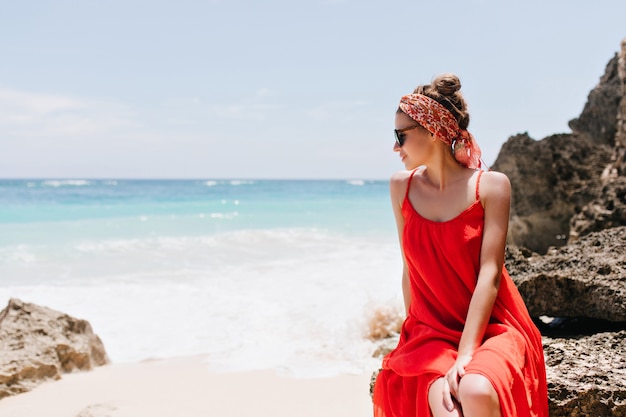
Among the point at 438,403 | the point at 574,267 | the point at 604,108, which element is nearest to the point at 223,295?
the point at 574,267

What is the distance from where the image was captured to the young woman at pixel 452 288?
7.28 ft

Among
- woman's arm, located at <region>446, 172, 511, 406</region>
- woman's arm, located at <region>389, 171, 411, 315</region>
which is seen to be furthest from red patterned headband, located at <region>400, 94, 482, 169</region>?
woman's arm, located at <region>389, 171, 411, 315</region>

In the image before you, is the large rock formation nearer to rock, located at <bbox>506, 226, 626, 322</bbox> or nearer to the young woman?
rock, located at <bbox>506, 226, 626, 322</bbox>

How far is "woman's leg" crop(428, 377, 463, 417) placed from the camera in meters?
2.13

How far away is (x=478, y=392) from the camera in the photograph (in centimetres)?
207

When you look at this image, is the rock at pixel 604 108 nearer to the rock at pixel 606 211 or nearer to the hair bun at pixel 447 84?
the rock at pixel 606 211

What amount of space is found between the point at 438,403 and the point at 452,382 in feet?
0.31

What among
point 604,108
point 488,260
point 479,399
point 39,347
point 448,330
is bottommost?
point 39,347

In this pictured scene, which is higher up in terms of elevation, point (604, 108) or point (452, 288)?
point (604, 108)

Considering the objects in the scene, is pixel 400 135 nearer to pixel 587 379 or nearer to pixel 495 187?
pixel 495 187

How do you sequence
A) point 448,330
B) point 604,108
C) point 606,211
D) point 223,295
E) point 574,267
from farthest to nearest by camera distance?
point 604,108
point 223,295
point 606,211
point 574,267
point 448,330

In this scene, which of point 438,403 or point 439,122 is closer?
point 438,403

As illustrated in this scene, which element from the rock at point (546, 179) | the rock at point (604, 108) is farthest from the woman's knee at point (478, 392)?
the rock at point (604, 108)

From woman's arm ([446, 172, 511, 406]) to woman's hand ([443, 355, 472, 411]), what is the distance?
50 millimetres
